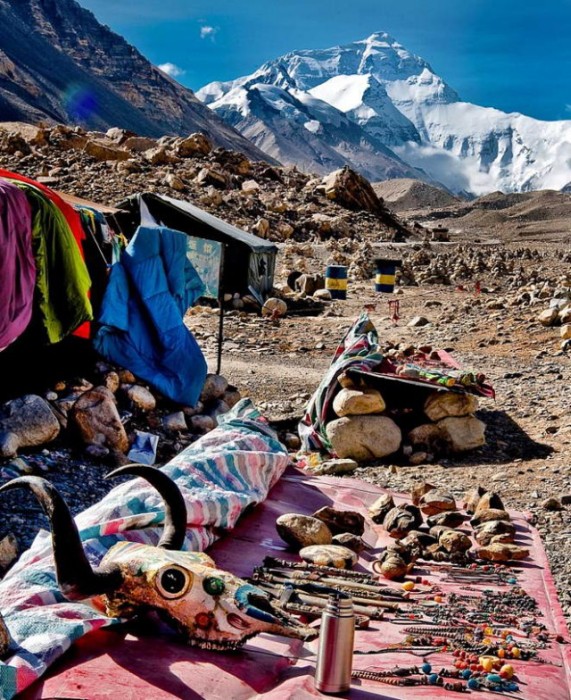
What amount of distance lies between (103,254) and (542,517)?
13.6 feet

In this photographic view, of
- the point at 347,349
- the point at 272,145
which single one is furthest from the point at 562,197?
the point at 272,145

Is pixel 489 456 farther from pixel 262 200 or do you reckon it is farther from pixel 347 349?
pixel 262 200

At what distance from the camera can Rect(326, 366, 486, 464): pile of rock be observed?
6105mm

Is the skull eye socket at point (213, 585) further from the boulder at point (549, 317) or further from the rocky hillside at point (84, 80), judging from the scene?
the rocky hillside at point (84, 80)

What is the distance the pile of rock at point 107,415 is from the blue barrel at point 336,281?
795 cm

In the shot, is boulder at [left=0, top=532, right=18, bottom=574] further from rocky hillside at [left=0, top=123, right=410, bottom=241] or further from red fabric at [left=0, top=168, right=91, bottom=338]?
rocky hillside at [left=0, top=123, right=410, bottom=241]

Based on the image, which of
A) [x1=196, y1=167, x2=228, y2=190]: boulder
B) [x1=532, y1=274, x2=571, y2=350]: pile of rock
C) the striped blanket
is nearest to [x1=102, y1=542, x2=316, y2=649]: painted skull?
the striped blanket

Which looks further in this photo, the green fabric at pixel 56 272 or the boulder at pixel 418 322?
the boulder at pixel 418 322

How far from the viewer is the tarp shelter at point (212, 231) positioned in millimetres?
9594

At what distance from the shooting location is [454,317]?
12.5m

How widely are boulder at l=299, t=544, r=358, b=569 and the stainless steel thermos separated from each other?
1083 millimetres

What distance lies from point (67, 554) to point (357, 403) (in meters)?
3.91

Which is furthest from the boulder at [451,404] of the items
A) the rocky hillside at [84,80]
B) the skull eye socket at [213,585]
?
the rocky hillside at [84,80]

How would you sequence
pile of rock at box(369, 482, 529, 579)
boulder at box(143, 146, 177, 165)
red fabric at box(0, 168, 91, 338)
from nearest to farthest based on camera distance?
1. pile of rock at box(369, 482, 529, 579)
2. red fabric at box(0, 168, 91, 338)
3. boulder at box(143, 146, 177, 165)
